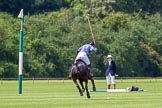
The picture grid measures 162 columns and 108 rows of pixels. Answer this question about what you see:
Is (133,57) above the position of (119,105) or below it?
above

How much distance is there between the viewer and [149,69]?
303 feet

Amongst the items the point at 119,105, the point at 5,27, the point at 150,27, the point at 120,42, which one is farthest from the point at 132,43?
the point at 119,105

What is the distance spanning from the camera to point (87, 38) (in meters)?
90.4

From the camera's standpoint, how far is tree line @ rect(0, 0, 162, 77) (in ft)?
274

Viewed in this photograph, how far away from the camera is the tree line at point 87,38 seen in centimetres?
8344

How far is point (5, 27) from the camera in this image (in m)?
87.1

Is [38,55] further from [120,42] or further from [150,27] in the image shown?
[150,27]

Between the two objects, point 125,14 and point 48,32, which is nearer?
point 48,32

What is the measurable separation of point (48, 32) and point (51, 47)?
16.3 feet

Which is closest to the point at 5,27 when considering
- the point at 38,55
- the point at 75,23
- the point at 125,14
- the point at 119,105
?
the point at 38,55

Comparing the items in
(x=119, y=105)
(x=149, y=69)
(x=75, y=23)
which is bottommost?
(x=119, y=105)

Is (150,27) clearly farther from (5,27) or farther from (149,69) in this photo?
(5,27)

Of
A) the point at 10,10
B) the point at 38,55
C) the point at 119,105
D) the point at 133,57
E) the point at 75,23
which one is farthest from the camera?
the point at 10,10

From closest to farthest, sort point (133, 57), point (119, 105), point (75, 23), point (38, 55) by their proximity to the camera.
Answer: point (119, 105) → point (38, 55) → point (133, 57) → point (75, 23)
